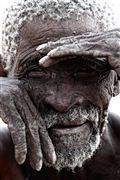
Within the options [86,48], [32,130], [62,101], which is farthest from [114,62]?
[32,130]

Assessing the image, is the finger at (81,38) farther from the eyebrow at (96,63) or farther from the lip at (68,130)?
the lip at (68,130)

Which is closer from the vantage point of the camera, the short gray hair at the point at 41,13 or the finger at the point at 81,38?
the finger at the point at 81,38

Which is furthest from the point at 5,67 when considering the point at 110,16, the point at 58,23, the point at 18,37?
the point at 110,16

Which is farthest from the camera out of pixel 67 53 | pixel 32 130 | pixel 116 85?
pixel 116 85

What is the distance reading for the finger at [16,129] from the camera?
65.0 inches

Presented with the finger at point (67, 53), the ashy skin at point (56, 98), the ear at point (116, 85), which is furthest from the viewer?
the ear at point (116, 85)

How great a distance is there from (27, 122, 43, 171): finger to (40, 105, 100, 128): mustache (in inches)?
2.8

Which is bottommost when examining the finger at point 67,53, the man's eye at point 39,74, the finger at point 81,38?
the man's eye at point 39,74

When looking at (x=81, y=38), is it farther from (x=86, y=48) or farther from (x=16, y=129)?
(x=16, y=129)

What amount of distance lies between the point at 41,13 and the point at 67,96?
0.25 metres

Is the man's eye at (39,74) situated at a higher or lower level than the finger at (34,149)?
higher

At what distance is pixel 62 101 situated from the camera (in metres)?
1.73

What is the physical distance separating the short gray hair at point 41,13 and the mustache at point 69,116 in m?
0.22

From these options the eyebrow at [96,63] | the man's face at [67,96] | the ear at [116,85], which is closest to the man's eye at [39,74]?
the man's face at [67,96]
